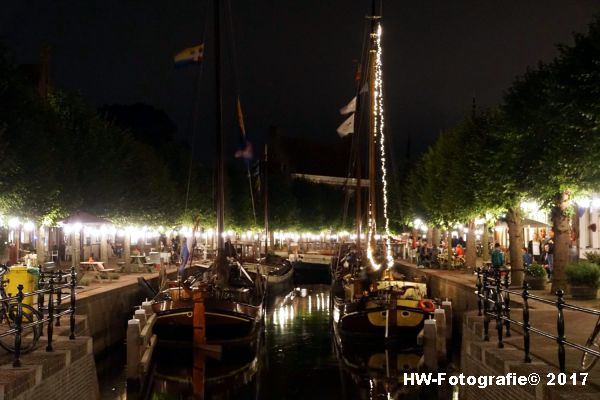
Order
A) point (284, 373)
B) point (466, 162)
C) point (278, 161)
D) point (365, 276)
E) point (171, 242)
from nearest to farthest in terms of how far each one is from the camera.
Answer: point (284, 373)
point (365, 276)
point (466, 162)
point (171, 242)
point (278, 161)

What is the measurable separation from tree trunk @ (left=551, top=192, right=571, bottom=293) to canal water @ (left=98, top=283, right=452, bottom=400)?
497cm

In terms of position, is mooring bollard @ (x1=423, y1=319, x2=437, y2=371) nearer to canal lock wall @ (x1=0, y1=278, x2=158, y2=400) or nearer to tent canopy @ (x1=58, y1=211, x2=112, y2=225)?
canal lock wall @ (x1=0, y1=278, x2=158, y2=400)

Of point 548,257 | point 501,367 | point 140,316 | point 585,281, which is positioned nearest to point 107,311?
point 140,316

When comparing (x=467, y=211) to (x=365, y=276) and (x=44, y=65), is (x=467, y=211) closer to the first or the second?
(x=365, y=276)

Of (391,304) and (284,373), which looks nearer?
(284,373)

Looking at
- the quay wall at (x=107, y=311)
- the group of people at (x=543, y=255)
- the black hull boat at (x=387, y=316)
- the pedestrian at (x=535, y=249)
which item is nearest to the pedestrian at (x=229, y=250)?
the quay wall at (x=107, y=311)

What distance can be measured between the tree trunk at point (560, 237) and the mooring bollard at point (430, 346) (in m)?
6.10

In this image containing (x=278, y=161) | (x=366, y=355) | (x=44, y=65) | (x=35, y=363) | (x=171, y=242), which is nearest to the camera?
(x=35, y=363)

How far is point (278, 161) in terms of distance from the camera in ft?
295

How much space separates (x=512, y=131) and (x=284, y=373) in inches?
390

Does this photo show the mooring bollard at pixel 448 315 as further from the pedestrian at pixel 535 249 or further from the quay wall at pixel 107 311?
the pedestrian at pixel 535 249

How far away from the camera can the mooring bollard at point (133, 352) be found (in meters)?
15.1

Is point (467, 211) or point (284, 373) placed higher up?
point (467, 211)

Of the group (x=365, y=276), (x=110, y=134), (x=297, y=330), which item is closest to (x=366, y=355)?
(x=365, y=276)
